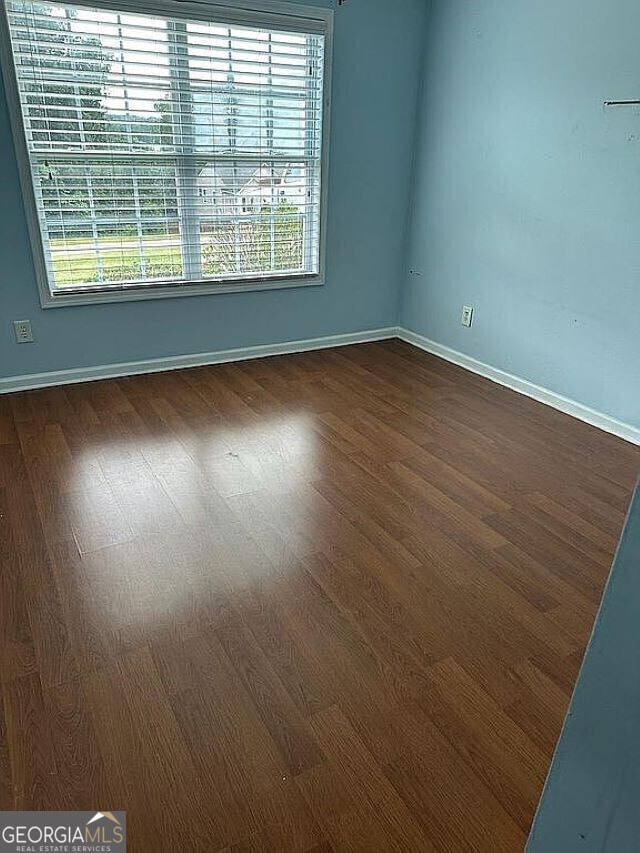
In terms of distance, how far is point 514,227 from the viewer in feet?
10.9

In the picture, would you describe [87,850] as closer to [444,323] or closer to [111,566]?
[111,566]

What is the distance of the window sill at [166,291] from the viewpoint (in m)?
3.21

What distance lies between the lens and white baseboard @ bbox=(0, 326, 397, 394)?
10.8ft

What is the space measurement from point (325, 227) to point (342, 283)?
391 millimetres

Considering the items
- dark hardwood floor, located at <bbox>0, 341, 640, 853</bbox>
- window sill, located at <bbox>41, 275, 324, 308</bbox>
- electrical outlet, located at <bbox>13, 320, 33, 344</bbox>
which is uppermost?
window sill, located at <bbox>41, 275, 324, 308</bbox>

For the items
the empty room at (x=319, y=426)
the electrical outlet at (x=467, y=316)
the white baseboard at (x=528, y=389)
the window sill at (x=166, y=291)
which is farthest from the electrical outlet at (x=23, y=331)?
the electrical outlet at (x=467, y=316)

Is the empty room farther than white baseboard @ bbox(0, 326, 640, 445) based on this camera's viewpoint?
No

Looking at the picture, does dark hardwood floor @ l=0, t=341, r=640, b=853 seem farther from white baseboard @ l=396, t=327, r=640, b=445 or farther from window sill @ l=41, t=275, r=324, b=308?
window sill @ l=41, t=275, r=324, b=308

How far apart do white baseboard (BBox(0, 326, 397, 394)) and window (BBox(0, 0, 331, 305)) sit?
0.41 metres

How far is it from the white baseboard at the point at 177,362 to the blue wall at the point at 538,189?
25.1 inches
